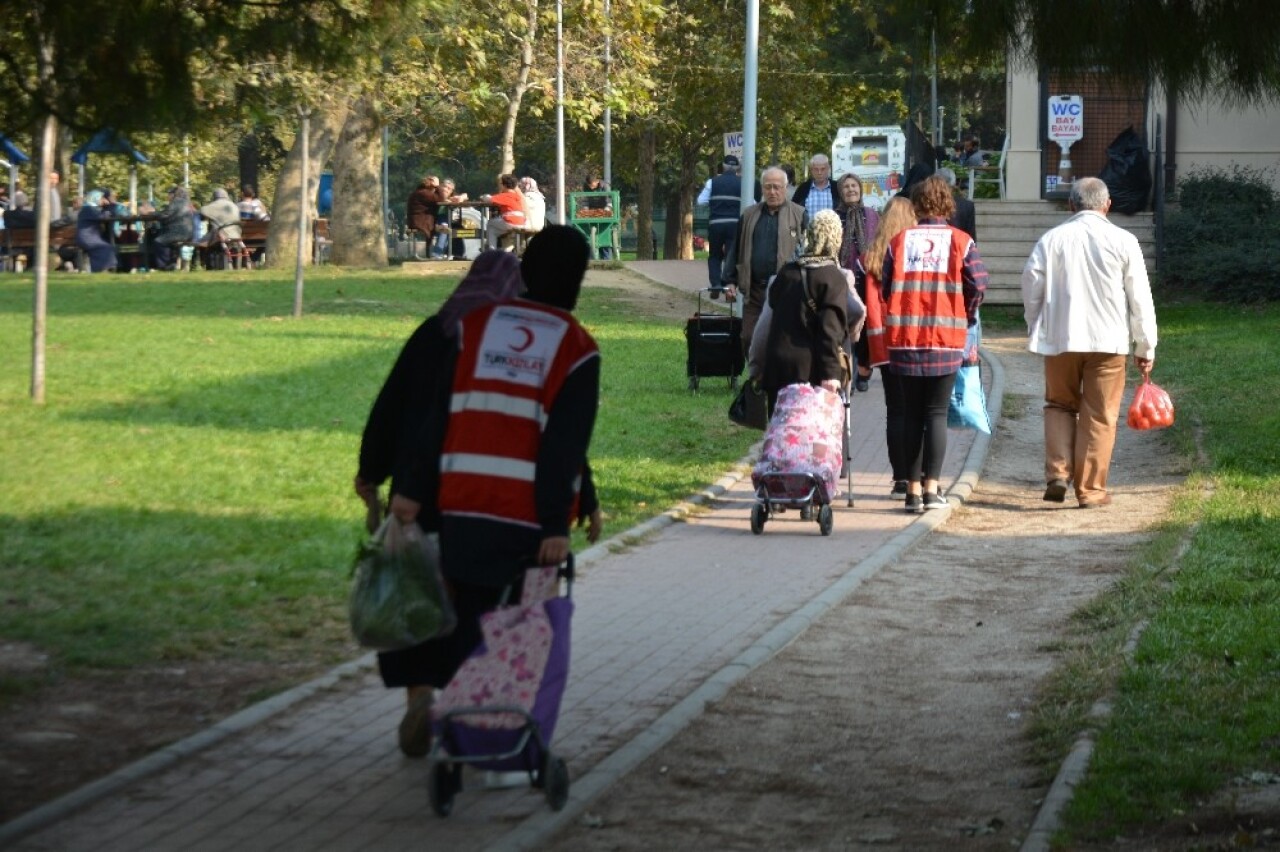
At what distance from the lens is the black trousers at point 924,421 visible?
12.2 meters

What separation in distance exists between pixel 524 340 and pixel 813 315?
6.07 m

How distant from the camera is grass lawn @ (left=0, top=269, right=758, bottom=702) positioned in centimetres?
870

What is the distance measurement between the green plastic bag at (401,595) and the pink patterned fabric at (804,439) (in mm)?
5824

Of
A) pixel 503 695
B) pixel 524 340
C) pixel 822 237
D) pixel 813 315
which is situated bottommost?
pixel 503 695

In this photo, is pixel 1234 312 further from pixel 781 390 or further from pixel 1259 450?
pixel 781 390

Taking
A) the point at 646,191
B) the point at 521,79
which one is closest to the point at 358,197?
the point at 521,79

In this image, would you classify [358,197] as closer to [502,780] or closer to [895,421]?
[895,421]

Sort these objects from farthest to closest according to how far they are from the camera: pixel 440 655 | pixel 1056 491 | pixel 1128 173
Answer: pixel 1128 173
pixel 1056 491
pixel 440 655

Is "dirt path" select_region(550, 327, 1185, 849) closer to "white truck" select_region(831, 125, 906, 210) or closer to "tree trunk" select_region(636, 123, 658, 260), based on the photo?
"white truck" select_region(831, 125, 906, 210)

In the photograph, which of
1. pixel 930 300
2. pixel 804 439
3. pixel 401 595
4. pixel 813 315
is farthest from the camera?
pixel 930 300

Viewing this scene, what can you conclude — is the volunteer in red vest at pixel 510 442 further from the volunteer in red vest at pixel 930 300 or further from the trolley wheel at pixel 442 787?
the volunteer in red vest at pixel 930 300

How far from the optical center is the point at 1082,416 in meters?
12.6

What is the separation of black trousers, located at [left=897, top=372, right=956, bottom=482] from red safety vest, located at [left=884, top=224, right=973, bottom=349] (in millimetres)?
260

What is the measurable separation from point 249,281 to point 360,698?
25666 millimetres
